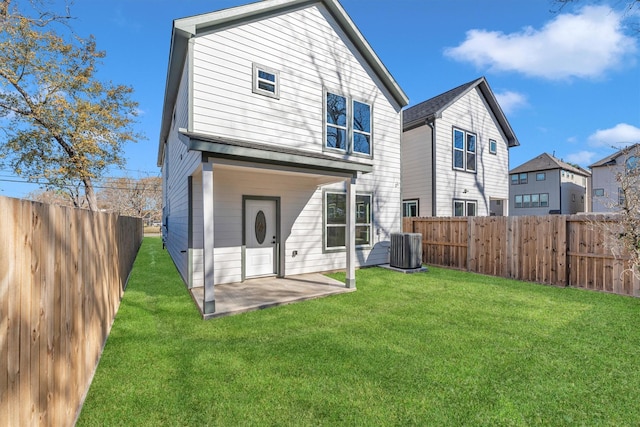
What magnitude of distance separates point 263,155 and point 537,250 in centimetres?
728

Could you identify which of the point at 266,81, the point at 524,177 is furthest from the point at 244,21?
the point at 524,177

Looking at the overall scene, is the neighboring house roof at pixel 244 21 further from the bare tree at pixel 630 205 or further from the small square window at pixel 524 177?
the small square window at pixel 524 177

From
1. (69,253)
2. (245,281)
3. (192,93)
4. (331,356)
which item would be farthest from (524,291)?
(192,93)

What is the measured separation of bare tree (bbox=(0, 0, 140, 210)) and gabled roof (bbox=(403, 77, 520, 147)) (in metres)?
15.9

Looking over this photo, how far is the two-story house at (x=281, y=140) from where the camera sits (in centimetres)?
613

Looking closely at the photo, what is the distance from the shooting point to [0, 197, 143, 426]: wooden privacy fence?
1.45 meters

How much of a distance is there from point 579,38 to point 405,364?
945cm

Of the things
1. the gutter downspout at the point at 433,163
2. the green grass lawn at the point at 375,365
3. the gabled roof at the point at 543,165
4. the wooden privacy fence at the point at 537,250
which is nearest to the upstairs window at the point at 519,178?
the gabled roof at the point at 543,165

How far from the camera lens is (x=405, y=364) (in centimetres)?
330

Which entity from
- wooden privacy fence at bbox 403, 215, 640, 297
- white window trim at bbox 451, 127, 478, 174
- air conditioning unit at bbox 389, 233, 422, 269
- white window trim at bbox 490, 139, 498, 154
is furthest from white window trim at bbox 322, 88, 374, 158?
white window trim at bbox 490, 139, 498, 154

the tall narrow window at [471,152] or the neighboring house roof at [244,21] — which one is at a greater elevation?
the neighboring house roof at [244,21]

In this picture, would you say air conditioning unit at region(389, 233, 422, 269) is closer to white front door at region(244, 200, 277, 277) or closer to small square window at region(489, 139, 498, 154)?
white front door at region(244, 200, 277, 277)

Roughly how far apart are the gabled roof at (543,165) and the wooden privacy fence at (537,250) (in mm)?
26301

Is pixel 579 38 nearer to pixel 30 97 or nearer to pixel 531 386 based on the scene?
pixel 531 386
